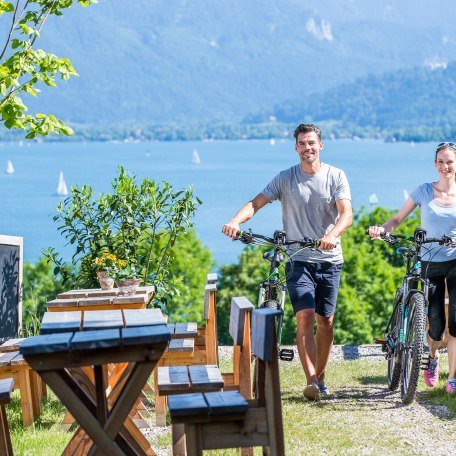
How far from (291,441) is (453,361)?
175cm

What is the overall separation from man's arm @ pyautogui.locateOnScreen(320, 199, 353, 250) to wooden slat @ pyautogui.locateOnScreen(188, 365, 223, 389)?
5.88 ft

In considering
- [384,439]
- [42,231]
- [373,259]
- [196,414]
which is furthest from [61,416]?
[42,231]

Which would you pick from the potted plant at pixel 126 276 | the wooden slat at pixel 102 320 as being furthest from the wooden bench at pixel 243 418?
the potted plant at pixel 126 276

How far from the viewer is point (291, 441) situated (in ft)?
19.9

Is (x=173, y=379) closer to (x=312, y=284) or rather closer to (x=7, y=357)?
(x=7, y=357)

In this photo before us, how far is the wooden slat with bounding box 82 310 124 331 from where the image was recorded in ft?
14.8

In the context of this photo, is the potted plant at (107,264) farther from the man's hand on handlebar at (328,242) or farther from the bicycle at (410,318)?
the bicycle at (410,318)

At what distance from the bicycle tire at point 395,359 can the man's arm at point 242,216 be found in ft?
3.95

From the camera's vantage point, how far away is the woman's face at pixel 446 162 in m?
7.10

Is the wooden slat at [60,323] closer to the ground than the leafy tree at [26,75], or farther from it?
closer to the ground

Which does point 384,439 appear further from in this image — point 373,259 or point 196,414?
point 373,259

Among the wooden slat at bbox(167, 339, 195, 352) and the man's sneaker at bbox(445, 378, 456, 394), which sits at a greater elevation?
the wooden slat at bbox(167, 339, 195, 352)

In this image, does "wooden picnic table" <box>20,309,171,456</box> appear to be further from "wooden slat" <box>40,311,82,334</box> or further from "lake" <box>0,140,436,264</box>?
"lake" <box>0,140,436,264</box>

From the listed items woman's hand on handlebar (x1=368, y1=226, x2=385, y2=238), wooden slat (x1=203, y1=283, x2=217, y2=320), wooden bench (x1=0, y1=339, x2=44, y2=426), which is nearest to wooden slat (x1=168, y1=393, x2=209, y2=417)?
wooden slat (x1=203, y1=283, x2=217, y2=320)
